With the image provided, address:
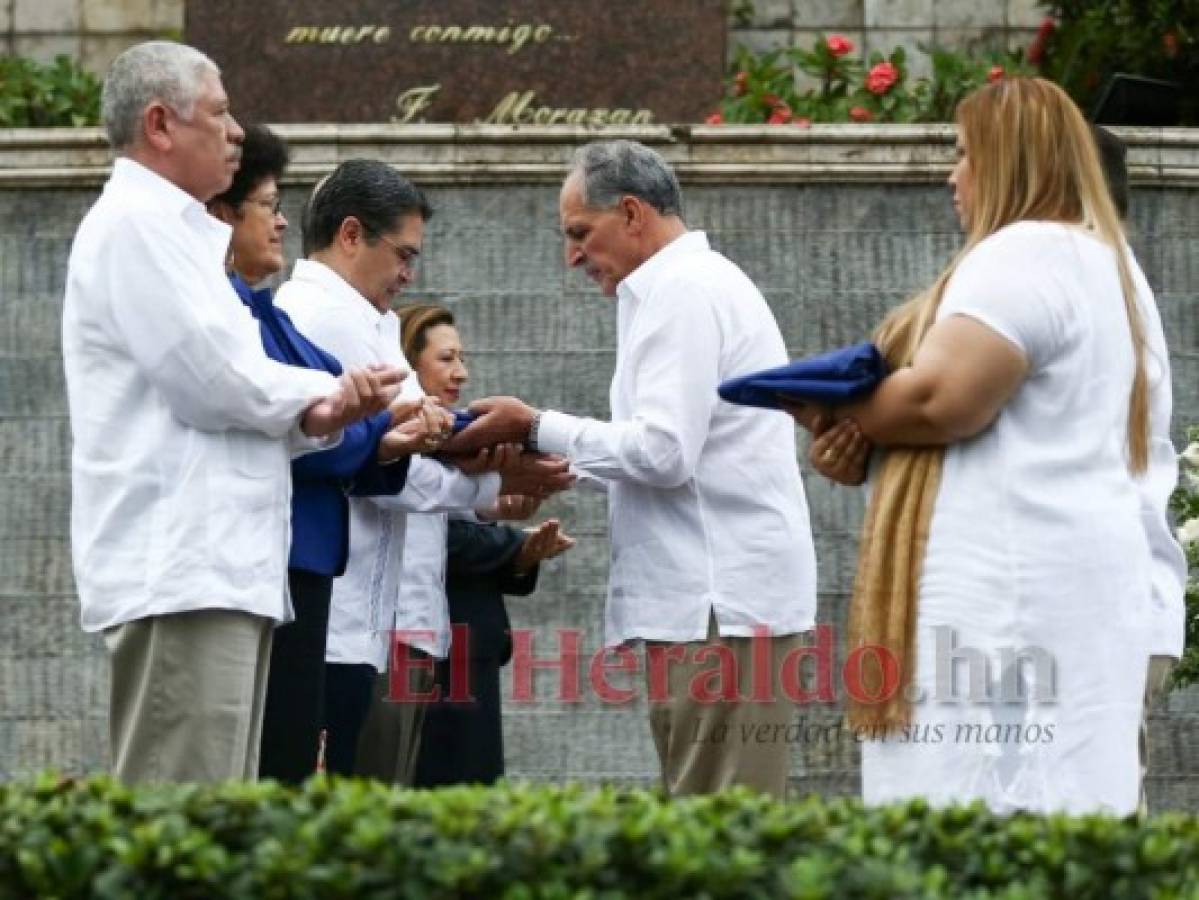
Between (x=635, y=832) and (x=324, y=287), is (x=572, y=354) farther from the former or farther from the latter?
(x=635, y=832)

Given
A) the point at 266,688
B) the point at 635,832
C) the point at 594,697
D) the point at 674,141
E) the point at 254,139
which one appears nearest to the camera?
the point at 635,832

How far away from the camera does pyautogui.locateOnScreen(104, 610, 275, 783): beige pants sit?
6504 millimetres

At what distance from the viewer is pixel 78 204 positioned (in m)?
11.0

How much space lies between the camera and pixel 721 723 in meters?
7.46

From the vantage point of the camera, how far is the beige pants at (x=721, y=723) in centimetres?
745

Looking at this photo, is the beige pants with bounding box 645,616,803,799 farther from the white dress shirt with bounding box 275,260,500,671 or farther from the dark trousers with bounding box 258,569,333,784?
the dark trousers with bounding box 258,569,333,784

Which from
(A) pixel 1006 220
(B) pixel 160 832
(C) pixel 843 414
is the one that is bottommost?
(B) pixel 160 832

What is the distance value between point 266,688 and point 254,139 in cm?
142

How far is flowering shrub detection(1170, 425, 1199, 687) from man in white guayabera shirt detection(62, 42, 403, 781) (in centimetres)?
257

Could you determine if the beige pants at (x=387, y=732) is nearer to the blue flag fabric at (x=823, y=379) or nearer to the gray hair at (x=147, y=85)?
the gray hair at (x=147, y=85)

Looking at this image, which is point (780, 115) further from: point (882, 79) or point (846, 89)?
point (846, 89)

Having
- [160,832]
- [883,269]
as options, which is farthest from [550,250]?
[160,832]

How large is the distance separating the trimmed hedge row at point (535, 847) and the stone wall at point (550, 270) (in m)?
5.01

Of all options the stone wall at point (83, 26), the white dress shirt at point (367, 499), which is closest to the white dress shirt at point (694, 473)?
the white dress shirt at point (367, 499)
